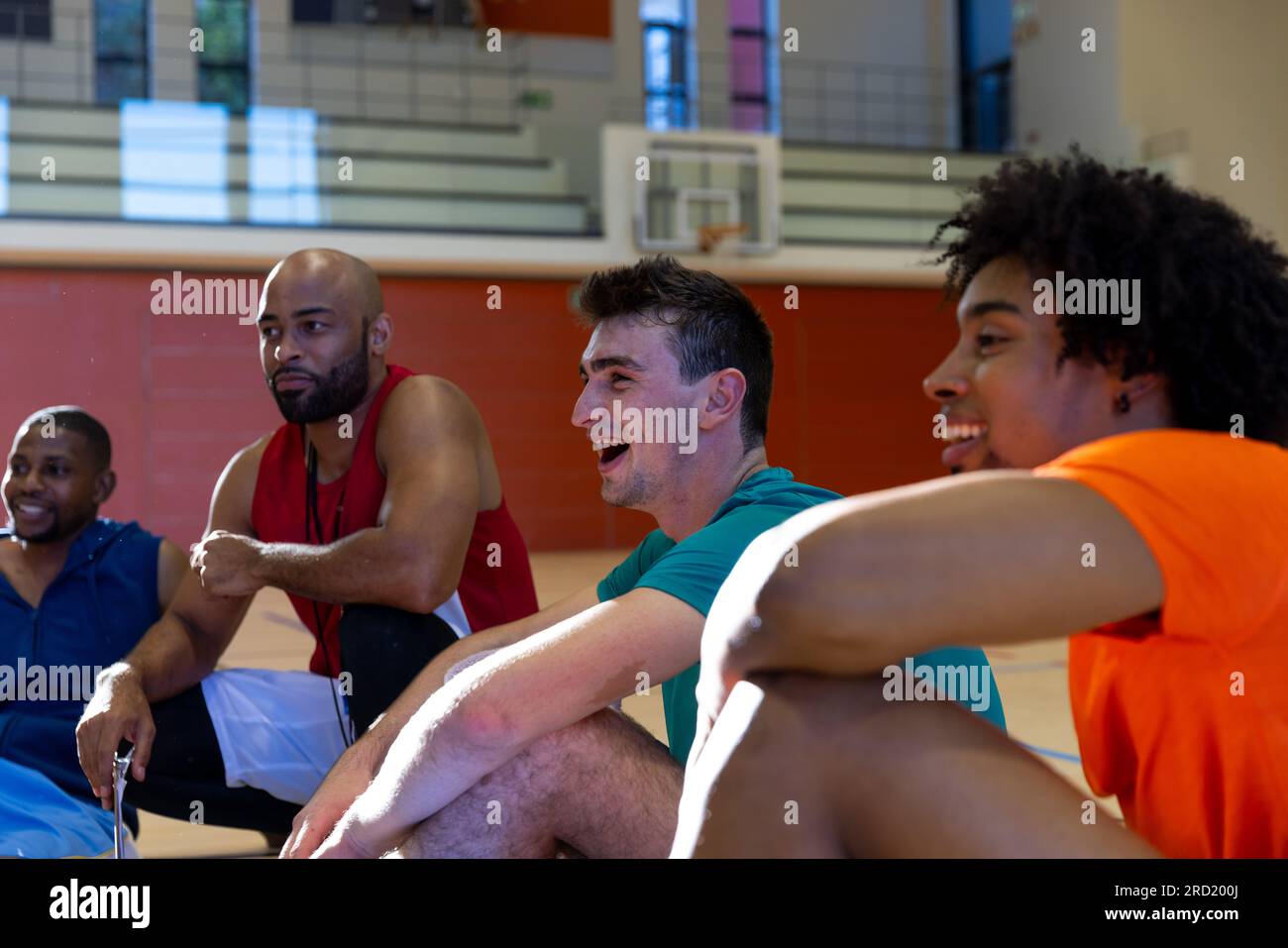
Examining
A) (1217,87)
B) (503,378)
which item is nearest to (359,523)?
(503,378)

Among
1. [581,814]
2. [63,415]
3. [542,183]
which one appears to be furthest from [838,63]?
[581,814]

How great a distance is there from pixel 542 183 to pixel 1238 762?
26.9ft

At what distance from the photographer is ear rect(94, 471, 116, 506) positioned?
2.24 metres

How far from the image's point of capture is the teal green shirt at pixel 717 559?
4.00 ft

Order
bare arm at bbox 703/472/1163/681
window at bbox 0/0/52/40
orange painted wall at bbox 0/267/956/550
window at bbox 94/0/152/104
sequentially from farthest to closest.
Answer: window at bbox 94/0/152/104 < window at bbox 0/0/52/40 < orange painted wall at bbox 0/267/956/550 < bare arm at bbox 703/472/1163/681

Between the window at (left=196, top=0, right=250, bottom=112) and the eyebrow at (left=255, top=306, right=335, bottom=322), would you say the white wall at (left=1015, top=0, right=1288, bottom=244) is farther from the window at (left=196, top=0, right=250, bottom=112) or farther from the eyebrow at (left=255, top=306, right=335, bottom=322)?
the eyebrow at (left=255, top=306, right=335, bottom=322)

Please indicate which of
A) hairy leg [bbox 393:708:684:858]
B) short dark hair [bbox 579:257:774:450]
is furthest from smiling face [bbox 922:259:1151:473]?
short dark hair [bbox 579:257:774:450]

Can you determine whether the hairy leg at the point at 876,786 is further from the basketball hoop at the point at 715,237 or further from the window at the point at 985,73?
the window at the point at 985,73

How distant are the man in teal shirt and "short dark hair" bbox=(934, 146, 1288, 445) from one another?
1.46ft

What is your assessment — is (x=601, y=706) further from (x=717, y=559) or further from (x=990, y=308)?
(x=990, y=308)

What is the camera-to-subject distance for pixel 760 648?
0.79 meters

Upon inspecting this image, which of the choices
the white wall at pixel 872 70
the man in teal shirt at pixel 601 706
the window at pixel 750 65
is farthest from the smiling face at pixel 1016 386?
the window at pixel 750 65

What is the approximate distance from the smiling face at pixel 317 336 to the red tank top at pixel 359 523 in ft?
0.19
